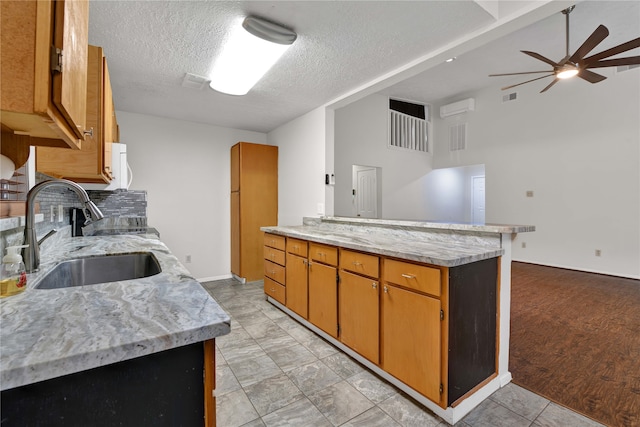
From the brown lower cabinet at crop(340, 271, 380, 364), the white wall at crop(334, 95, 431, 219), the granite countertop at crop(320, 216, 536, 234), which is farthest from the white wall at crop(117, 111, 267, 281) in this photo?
the brown lower cabinet at crop(340, 271, 380, 364)

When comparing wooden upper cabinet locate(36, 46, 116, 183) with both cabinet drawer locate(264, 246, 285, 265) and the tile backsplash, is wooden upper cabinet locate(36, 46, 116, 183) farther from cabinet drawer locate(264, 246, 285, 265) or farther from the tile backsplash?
cabinet drawer locate(264, 246, 285, 265)

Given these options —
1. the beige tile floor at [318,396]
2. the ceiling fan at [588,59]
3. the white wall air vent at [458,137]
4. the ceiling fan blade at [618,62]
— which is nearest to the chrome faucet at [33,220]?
the beige tile floor at [318,396]

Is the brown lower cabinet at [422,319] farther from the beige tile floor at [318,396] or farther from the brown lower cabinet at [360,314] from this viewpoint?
the beige tile floor at [318,396]

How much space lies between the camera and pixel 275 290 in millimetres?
3363

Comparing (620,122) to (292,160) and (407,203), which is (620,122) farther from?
(292,160)

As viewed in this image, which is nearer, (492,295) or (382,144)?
(492,295)

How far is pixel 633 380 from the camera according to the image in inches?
76.9

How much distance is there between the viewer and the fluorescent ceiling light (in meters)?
1.97

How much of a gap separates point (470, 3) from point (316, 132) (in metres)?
2.19

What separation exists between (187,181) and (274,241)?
1924mm

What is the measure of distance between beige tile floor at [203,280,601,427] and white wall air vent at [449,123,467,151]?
556 cm

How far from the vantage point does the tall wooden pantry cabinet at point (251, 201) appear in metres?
4.34

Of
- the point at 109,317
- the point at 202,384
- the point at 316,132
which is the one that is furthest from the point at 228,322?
the point at 316,132

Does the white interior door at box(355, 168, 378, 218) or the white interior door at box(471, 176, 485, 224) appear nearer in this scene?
the white interior door at box(355, 168, 378, 218)
